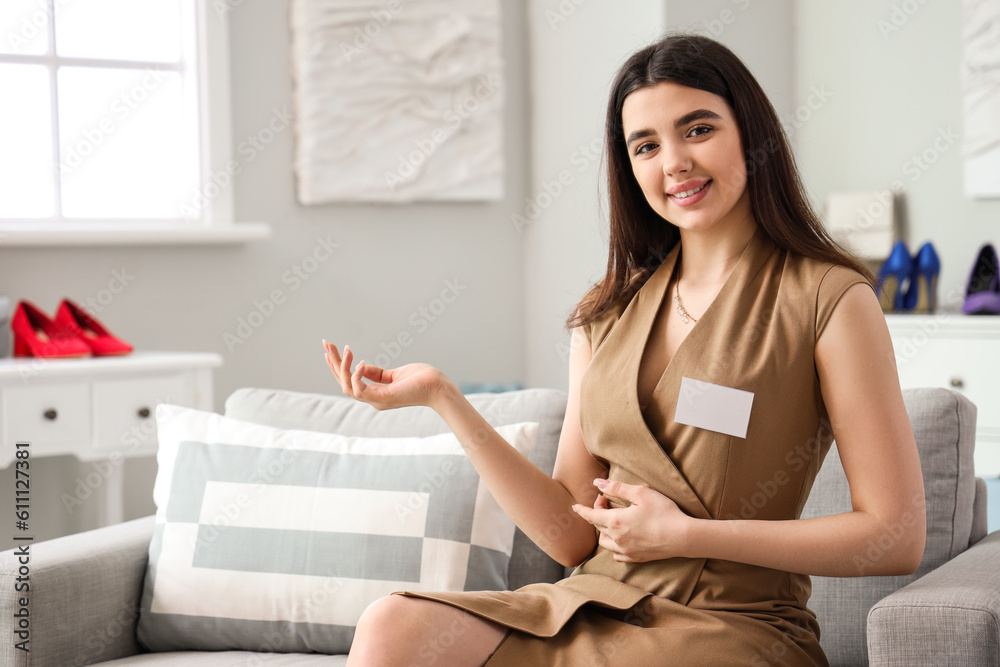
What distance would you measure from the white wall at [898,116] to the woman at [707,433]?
8.86 feet

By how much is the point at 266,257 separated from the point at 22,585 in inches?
81.8

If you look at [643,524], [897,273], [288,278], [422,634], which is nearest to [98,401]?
[288,278]

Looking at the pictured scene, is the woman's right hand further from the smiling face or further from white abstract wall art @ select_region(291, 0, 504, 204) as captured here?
white abstract wall art @ select_region(291, 0, 504, 204)

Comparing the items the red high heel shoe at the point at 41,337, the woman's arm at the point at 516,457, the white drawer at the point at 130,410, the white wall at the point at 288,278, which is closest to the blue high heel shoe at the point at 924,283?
the white wall at the point at 288,278

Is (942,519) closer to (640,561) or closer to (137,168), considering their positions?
(640,561)

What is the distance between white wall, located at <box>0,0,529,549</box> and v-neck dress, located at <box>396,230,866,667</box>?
7.15ft

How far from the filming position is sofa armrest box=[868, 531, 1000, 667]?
3.70 feet

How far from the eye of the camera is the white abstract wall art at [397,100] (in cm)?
348

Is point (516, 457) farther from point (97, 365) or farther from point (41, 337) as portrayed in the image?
point (41, 337)

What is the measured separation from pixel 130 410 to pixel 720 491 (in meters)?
1.89

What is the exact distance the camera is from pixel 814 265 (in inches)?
51.4

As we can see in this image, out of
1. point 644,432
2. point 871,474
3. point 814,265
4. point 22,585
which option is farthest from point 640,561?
point 22,585

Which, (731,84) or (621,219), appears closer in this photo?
(731,84)

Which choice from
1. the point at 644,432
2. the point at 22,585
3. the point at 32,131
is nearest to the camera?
the point at 644,432
